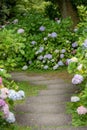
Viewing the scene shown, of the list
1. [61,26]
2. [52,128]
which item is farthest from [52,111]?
[61,26]

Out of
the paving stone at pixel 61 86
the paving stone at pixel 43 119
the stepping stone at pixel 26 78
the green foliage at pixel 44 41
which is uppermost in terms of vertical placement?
the green foliage at pixel 44 41

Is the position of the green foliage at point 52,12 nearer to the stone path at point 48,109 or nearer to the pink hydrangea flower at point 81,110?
the stone path at point 48,109

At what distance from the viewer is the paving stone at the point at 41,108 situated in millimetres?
7984

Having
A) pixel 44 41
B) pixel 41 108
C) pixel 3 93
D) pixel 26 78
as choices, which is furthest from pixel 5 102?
pixel 44 41

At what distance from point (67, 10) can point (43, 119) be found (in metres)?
8.32

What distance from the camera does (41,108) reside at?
Result: 8.16 m

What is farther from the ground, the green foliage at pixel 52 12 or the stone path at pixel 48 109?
the green foliage at pixel 52 12

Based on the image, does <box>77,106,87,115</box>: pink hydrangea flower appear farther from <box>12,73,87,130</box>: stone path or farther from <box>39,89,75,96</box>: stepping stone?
<box>39,89,75,96</box>: stepping stone

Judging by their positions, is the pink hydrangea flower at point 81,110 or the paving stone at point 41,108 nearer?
the pink hydrangea flower at point 81,110

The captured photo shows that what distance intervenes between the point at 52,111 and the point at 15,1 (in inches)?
644

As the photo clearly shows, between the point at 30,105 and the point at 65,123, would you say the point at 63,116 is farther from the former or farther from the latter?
the point at 30,105

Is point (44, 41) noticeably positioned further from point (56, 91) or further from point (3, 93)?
point (3, 93)

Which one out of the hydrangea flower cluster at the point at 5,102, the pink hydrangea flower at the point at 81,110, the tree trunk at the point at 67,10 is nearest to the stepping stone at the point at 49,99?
the pink hydrangea flower at the point at 81,110

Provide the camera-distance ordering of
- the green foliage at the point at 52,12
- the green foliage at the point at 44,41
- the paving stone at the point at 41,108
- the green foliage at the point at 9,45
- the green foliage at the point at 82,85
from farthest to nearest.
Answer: the green foliage at the point at 52,12 → the green foliage at the point at 44,41 → the green foliage at the point at 9,45 → the paving stone at the point at 41,108 → the green foliage at the point at 82,85
